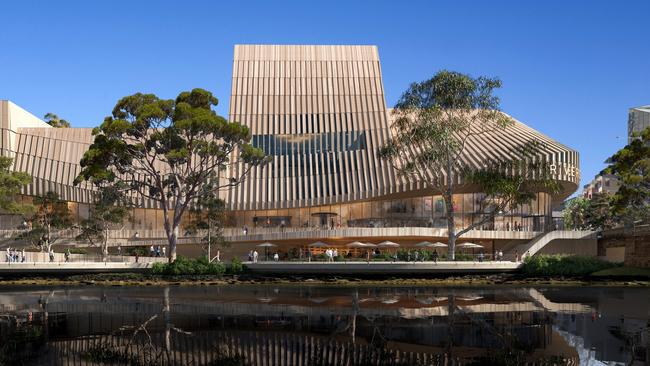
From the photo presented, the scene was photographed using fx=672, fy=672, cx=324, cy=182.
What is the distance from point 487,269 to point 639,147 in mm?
16605

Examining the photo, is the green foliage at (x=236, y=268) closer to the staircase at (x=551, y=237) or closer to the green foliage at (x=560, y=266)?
the green foliage at (x=560, y=266)

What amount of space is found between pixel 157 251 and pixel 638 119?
109069mm

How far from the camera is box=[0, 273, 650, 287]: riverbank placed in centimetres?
4525

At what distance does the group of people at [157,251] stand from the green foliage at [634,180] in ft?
137

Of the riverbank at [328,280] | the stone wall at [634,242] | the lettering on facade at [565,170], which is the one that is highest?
the lettering on facade at [565,170]

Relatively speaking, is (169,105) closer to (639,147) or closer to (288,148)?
(288,148)

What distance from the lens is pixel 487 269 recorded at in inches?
1897

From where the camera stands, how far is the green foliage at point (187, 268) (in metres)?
48.1

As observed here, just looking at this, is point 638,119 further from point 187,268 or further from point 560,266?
point 187,268

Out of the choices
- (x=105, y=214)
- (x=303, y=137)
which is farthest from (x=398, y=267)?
(x=303, y=137)

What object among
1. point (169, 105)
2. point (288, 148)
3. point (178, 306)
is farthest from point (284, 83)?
point (178, 306)

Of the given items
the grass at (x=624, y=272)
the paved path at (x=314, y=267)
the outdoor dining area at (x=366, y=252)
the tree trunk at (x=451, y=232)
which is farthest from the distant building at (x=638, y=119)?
the paved path at (x=314, y=267)

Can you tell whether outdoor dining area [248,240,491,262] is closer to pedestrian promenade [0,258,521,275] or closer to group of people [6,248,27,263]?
pedestrian promenade [0,258,521,275]

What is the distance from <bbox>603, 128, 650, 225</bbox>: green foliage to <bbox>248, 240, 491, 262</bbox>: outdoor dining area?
11.7 meters
